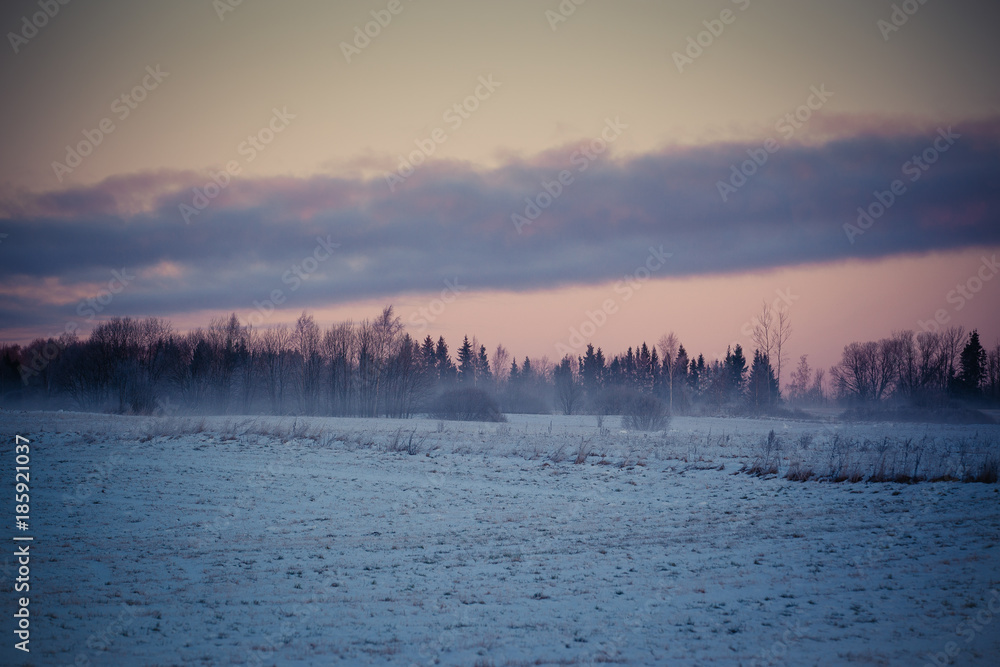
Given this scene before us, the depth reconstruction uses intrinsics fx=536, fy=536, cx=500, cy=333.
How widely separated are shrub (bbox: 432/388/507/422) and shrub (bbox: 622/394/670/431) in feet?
47.1

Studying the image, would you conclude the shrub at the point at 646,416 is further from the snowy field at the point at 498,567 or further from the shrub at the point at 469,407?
the snowy field at the point at 498,567

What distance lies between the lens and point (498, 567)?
32.9ft

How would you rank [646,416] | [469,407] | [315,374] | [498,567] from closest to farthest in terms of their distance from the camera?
[498,567]
[646,416]
[469,407]
[315,374]

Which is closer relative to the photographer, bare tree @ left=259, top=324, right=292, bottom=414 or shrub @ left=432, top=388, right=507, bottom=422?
shrub @ left=432, top=388, right=507, bottom=422

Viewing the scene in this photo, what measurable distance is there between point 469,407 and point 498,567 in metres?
44.3

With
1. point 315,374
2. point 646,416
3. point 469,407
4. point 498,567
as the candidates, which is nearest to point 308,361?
point 315,374

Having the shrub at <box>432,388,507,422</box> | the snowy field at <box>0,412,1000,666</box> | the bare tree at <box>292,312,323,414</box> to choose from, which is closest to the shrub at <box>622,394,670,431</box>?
Result: the shrub at <box>432,388,507,422</box>

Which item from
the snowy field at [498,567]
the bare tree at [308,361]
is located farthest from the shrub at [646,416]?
the bare tree at [308,361]

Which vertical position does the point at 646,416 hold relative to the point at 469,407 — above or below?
above

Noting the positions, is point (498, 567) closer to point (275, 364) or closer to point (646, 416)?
point (646, 416)

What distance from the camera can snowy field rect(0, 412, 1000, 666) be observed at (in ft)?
22.0

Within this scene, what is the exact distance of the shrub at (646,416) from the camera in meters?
40.7

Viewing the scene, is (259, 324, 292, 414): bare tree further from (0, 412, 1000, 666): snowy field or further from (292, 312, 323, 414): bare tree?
(0, 412, 1000, 666): snowy field

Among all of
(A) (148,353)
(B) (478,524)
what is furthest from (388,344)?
(B) (478,524)
